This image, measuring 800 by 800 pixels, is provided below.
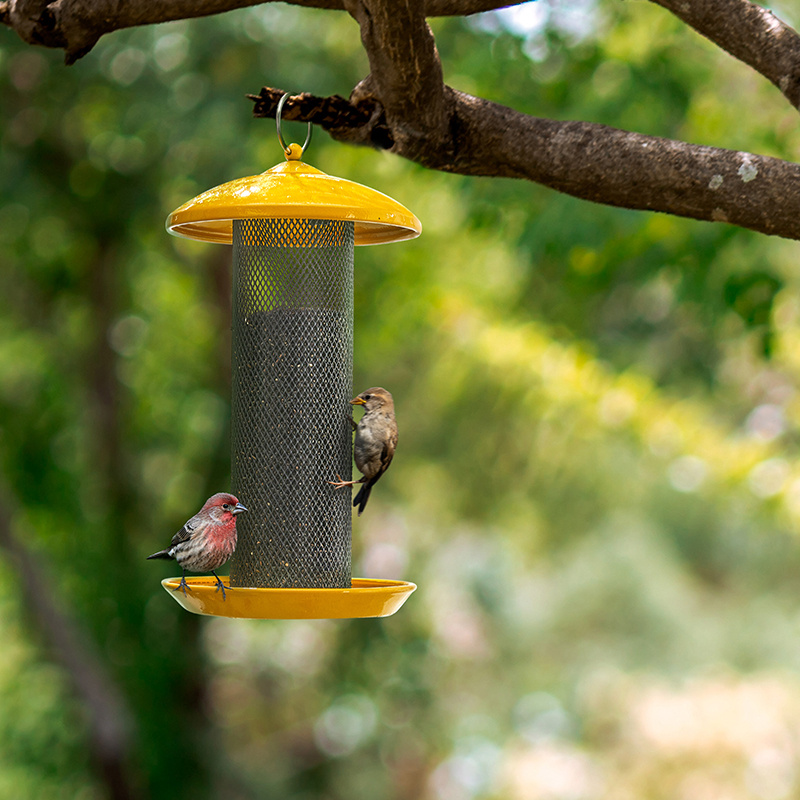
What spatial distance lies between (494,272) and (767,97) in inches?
235

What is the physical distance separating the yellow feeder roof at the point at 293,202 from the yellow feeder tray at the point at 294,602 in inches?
44.6

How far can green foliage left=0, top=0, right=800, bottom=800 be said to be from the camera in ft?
20.6

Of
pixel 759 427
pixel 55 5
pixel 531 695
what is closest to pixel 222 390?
pixel 759 427

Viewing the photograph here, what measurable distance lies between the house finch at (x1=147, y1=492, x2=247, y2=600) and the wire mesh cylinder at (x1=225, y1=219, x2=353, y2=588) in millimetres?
292

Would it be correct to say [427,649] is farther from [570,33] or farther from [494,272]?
[570,33]

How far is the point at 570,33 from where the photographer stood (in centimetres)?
623

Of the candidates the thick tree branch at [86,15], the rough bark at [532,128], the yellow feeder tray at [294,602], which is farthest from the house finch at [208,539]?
the thick tree branch at [86,15]

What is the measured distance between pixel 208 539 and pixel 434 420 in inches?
308

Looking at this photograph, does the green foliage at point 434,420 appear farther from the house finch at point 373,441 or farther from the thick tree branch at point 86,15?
the thick tree branch at point 86,15

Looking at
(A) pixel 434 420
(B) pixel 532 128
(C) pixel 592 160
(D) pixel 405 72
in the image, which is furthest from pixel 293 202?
(A) pixel 434 420

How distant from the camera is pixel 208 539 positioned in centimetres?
330

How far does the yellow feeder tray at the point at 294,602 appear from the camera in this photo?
9.84 feet

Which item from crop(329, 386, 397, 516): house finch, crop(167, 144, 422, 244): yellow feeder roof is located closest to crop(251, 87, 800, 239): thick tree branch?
crop(167, 144, 422, 244): yellow feeder roof

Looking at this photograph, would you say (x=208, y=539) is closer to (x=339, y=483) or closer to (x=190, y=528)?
(x=190, y=528)
